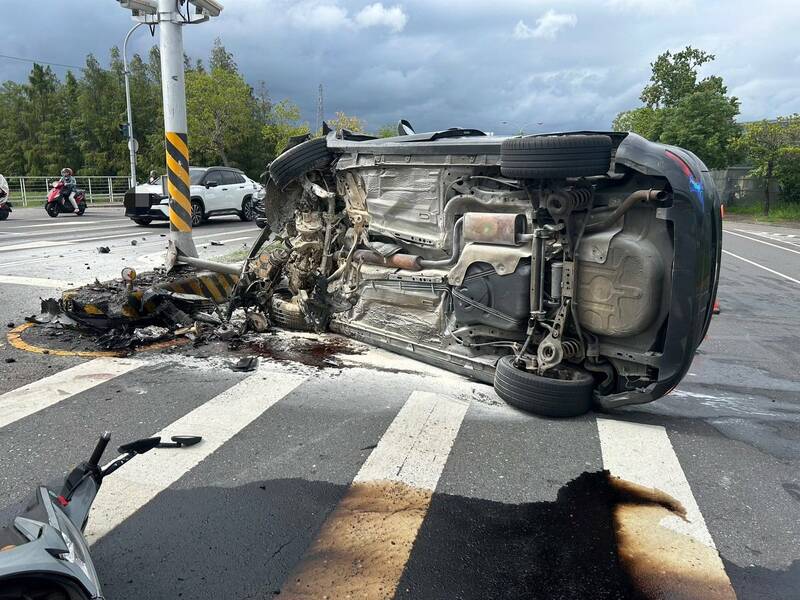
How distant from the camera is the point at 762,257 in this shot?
1510cm

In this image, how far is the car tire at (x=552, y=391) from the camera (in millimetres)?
4336

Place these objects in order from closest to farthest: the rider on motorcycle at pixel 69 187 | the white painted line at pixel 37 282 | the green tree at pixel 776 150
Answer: the white painted line at pixel 37 282
the rider on motorcycle at pixel 69 187
the green tree at pixel 776 150

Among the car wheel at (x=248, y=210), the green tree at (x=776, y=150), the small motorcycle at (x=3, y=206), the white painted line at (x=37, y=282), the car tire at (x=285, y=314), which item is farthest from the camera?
the green tree at (x=776, y=150)

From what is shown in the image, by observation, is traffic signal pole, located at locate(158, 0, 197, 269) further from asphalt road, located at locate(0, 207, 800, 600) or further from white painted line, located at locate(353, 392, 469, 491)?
white painted line, located at locate(353, 392, 469, 491)

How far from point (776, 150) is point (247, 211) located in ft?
93.4

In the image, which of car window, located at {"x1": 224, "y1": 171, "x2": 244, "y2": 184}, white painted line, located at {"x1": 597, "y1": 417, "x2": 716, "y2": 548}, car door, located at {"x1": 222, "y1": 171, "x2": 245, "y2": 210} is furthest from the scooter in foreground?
car window, located at {"x1": 224, "y1": 171, "x2": 244, "y2": 184}

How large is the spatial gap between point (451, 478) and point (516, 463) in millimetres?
480

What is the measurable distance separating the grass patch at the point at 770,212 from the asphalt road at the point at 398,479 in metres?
29.7

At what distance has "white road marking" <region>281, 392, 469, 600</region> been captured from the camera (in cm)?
265

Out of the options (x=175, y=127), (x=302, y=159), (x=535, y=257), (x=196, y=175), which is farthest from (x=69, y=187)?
(x=535, y=257)

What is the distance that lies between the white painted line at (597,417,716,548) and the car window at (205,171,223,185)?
659 inches

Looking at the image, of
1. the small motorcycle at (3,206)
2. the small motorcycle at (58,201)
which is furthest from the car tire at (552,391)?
the small motorcycle at (58,201)

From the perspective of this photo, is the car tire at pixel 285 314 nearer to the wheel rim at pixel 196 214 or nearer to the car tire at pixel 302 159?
the car tire at pixel 302 159

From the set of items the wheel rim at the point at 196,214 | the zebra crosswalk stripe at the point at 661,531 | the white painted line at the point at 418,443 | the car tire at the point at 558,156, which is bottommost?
the zebra crosswalk stripe at the point at 661,531
